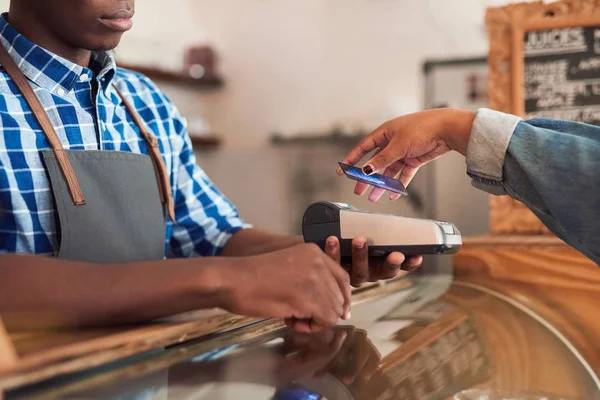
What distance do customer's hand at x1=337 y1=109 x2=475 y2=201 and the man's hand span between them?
12 cm

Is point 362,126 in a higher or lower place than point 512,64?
lower

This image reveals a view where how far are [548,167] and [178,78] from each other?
11.3 ft

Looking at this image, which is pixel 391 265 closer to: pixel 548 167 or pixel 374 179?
pixel 374 179

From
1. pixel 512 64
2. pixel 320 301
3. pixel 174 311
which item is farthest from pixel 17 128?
pixel 512 64

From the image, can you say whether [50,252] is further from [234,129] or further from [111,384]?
[234,129]

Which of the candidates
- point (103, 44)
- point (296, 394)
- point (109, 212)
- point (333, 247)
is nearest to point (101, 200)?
point (109, 212)

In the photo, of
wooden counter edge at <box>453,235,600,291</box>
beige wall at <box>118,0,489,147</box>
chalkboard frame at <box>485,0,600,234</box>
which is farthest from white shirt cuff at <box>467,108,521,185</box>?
beige wall at <box>118,0,489,147</box>

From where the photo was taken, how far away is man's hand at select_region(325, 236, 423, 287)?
33.3 inches

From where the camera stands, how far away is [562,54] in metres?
1.92

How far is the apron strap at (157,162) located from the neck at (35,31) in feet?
0.58

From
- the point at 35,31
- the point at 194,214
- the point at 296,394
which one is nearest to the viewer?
the point at 296,394

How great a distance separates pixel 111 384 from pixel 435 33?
325 centimetres

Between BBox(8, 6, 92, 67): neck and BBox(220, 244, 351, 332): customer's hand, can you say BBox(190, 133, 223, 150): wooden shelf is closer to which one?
BBox(8, 6, 92, 67): neck

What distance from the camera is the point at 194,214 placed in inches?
51.6
